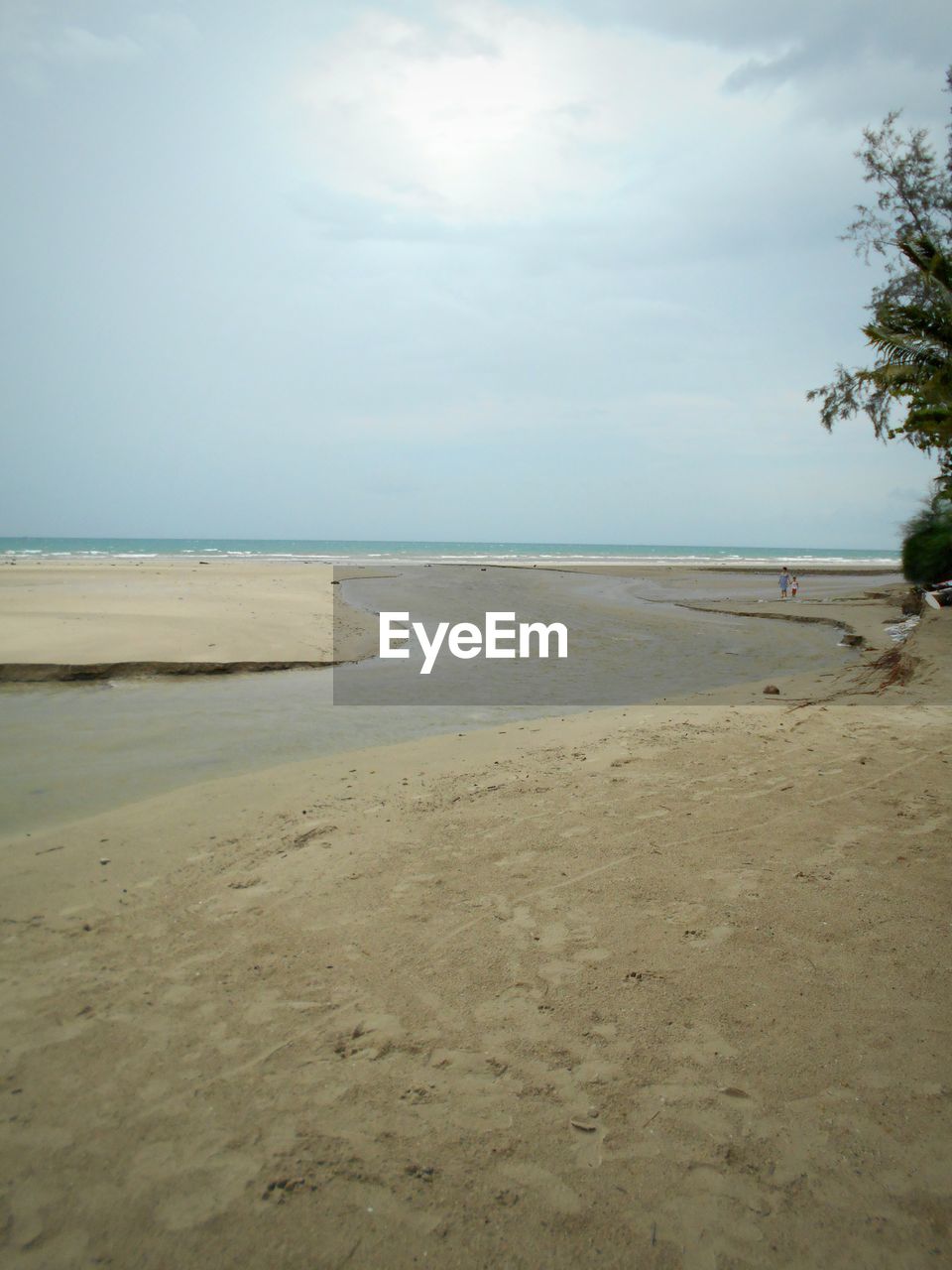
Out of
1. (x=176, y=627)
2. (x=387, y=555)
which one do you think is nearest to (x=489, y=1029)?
(x=176, y=627)

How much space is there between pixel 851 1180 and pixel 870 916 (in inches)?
58.6

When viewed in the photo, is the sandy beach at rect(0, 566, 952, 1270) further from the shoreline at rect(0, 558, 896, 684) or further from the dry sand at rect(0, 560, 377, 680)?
the dry sand at rect(0, 560, 377, 680)

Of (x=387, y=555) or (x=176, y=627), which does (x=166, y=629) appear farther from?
(x=387, y=555)

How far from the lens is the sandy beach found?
1961 millimetres

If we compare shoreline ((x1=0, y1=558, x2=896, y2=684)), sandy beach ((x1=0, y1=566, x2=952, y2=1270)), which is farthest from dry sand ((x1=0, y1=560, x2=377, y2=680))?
sandy beach ((x1=0, y1=566, x2=952, y2=1270))

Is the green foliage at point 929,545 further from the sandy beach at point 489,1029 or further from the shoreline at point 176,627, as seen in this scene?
the sandy beach at point 489,1029

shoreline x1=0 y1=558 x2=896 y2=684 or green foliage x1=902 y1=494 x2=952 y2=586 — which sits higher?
green foliage x1=902 y1=494 x2=952 y2=586

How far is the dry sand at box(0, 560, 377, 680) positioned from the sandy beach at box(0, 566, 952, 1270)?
231 inches

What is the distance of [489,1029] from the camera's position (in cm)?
268

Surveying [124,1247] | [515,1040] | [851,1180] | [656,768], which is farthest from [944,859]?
[124,1247]

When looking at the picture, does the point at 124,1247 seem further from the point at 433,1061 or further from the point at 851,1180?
the point at 851,1180

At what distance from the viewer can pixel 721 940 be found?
317cm

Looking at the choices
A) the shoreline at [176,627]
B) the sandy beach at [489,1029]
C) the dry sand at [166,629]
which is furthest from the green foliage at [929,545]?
the sandy beach at [489,1029]

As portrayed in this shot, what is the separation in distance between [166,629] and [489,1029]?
1118 centimetres
